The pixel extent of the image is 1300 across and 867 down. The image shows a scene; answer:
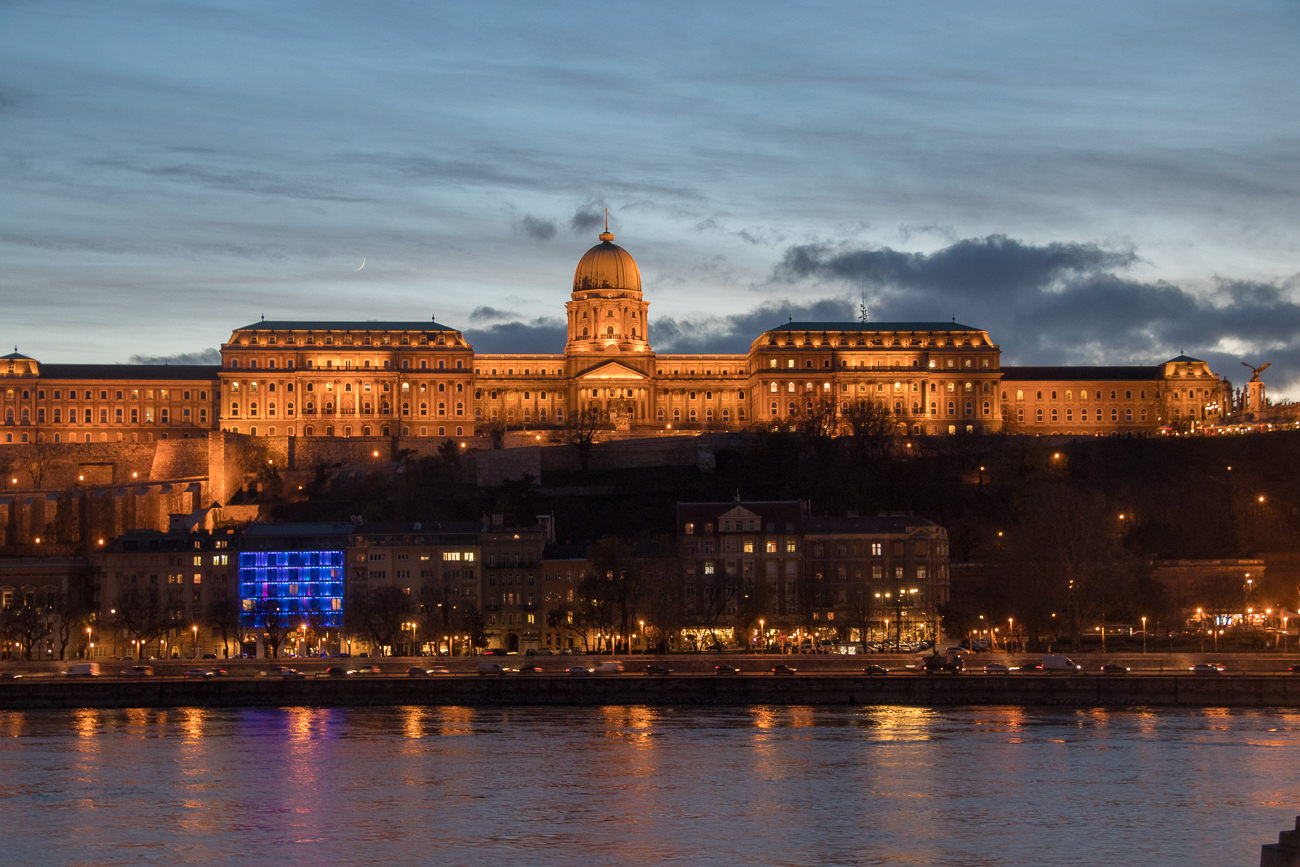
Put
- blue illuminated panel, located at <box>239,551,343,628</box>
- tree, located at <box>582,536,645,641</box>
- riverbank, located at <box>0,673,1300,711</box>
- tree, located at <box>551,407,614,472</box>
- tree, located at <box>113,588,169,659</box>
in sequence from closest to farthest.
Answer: riverbank, located at <box>0,673,1300,711</box>
tree, located at <box>582,536,645,641</box>
tree, located at <box>113,588,169,659</box>
blue illuminated panel, located at <box>239,551,343,628</box>
tree, located at <box>551,407,614,472</box>

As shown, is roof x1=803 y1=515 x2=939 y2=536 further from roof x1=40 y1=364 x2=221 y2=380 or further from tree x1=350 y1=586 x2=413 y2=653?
roof x1=40 y1=364 x2=221 y2=380

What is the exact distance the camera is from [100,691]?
60.7m

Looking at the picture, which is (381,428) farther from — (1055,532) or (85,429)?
(1055,532)

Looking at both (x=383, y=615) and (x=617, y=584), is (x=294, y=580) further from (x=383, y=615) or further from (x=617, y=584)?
(x=617, y=584)

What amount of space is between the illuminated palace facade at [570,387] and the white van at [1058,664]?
66.5 meters

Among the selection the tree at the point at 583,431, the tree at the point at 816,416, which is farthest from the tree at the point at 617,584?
the tree at the point at 816,416

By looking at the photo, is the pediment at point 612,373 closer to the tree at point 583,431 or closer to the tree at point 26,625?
the tree at point 583,431

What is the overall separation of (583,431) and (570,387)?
678 inches

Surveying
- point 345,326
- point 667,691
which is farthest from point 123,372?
point 667,691

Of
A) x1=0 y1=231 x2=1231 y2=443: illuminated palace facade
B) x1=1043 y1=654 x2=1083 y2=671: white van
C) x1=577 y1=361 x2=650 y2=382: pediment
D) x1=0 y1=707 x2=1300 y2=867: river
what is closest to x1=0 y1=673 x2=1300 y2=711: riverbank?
x1=0 y1=707 x2=1300 y2=867: river

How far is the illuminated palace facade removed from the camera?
128 m

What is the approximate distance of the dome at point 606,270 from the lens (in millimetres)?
141250

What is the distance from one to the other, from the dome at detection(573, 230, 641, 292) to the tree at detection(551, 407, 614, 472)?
15.9 m

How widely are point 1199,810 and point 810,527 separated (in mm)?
41956
